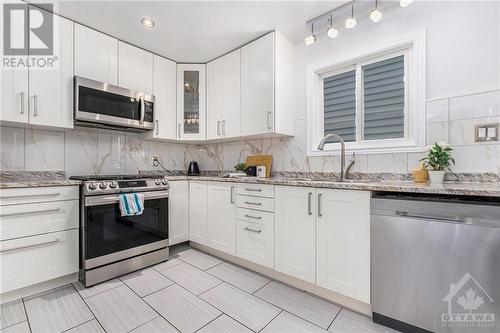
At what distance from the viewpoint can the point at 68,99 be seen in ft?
6.85

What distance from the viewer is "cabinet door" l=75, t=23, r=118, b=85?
216cm

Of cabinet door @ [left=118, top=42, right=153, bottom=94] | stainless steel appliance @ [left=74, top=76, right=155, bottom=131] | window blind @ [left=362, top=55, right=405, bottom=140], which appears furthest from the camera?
cabinet door @ [left=118, top=42, right=153, bottom=94]

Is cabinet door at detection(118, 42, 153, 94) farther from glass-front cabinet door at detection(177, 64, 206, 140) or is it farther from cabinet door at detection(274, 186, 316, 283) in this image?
cabinet door at detection(274, 186, 316, 283)

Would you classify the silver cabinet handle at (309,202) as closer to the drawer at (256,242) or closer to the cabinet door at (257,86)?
the drawer at (256,242)

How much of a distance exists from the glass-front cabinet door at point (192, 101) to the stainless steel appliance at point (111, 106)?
0.48 meters

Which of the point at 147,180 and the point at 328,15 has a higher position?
the point at 328,15

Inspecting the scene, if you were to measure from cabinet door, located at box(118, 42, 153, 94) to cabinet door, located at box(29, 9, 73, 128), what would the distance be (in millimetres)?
450

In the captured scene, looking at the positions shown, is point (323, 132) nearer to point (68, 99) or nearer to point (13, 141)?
point (68, 99)

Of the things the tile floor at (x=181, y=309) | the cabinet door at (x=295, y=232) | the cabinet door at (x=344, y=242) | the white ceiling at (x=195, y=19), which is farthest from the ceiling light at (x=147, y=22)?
the tile floor at (x=181, y=309)

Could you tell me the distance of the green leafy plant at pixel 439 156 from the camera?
155cm

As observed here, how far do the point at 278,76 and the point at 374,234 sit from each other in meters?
1.75

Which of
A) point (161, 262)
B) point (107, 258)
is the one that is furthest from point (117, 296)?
point (161, 262)

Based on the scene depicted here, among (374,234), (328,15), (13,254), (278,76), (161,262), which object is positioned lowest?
(161,262)

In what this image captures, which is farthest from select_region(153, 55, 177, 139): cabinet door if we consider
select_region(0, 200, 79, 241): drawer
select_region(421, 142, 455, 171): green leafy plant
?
select_region(421, 142, 455, 171): green leafy plant
